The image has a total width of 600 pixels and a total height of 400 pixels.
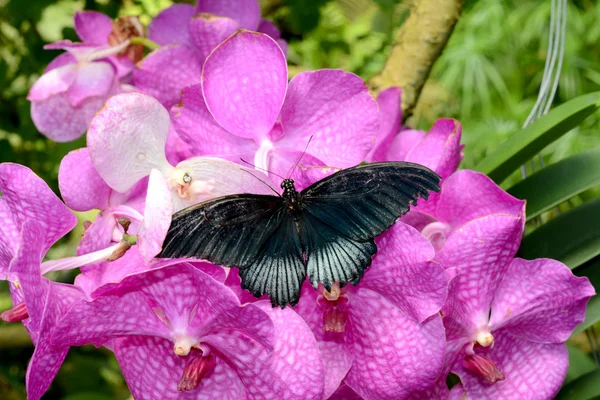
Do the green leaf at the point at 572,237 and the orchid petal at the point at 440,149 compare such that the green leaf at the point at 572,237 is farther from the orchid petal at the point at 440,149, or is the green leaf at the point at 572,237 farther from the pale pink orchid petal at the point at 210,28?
the pale pink orchid petal at the point at 210,28

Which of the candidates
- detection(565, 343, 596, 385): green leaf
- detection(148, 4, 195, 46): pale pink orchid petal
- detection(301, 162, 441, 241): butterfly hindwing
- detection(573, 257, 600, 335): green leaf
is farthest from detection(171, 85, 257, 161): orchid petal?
detection(565, 343, 596, 385): green leaf

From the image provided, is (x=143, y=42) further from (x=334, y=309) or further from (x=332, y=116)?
(x=334, y=309)

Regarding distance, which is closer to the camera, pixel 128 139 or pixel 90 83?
pixel 128 139

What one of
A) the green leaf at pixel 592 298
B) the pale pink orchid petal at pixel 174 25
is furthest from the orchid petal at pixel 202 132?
the green leaf at pixel 592 298

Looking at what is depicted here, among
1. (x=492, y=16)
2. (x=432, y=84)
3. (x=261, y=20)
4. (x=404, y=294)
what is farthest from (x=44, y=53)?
(x=492, y=16)

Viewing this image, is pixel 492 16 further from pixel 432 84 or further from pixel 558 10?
pixel 558 10

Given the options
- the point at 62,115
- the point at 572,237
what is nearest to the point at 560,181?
the point at 572,237

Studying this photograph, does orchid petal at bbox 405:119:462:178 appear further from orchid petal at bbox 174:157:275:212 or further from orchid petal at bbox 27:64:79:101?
orchid petal at bbox 27:64:79:101
